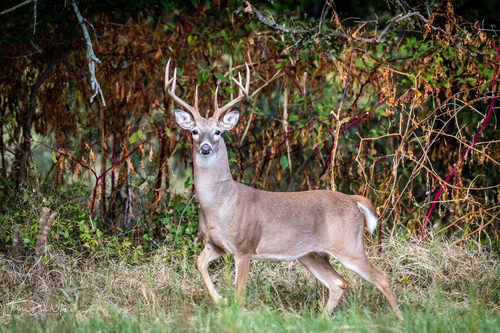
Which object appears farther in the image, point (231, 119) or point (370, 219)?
point (231, 119)

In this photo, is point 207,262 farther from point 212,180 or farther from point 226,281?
point 226,281

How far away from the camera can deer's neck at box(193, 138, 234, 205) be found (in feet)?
13.9

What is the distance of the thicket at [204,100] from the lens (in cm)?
543

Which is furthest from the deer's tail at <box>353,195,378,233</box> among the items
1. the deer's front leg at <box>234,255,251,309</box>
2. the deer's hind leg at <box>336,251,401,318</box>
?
the deer's front leg at <box>234,255,251,309</box>

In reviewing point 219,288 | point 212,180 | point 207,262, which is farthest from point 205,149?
point 219,288

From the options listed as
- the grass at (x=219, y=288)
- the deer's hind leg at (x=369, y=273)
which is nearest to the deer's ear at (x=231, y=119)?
the grass at (x=219, y=288)

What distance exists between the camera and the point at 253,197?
14.4 feet

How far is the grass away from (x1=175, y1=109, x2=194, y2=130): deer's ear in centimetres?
101

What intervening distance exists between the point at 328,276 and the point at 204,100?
8.87 feet

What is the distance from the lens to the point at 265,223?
432cm

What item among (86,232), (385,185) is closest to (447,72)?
(385,185)

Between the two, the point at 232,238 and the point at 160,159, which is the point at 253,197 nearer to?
the point at 232,238

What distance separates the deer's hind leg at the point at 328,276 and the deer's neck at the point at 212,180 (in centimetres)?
91

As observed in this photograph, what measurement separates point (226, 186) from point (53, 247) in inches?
72.0
